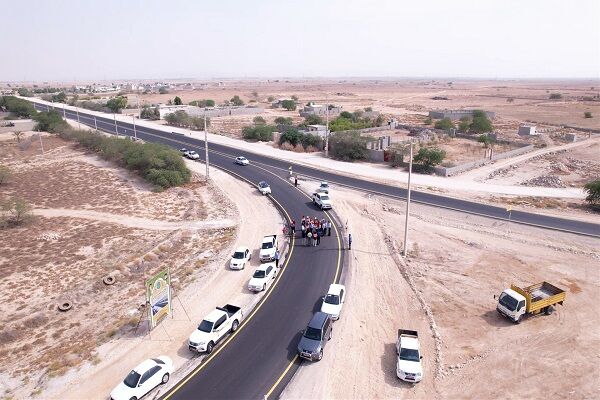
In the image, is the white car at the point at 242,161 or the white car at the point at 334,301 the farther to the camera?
the white car at the point at 242,161

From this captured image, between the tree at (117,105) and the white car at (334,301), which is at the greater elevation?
the tree at (117,105)

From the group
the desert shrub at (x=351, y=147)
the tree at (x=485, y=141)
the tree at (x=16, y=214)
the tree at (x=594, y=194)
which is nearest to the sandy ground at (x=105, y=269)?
the tree at (x=16, y=214)

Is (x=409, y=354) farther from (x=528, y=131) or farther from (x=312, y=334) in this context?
(x=528, y=131)

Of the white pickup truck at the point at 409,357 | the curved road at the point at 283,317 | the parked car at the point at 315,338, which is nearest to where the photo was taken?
the curved road at the point at 283,317

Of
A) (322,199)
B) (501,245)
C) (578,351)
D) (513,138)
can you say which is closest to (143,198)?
(322,199)

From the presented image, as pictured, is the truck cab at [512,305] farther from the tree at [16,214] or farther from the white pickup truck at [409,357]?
the tree at [16,214]

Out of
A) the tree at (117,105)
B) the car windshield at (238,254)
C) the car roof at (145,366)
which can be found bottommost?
the car roof at (145,366)

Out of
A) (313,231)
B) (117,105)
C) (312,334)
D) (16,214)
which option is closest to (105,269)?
(313,231)

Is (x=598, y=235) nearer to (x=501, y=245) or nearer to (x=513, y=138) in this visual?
(x=501, y=245)
